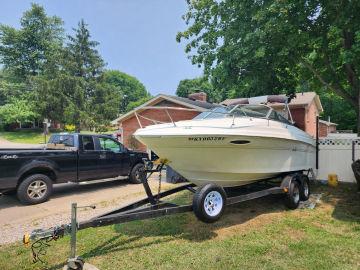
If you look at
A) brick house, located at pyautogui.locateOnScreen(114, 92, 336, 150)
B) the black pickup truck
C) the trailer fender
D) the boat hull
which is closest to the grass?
the trailer fender

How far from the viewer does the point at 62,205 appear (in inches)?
312

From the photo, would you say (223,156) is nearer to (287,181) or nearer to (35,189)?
(287,181)

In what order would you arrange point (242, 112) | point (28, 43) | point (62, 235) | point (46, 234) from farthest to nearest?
point (28, 43) < point (242, 112) < point (62, 235) < point (46, 234)

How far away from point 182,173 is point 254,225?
173 centimetres

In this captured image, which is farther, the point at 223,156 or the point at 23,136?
the point at 23,136

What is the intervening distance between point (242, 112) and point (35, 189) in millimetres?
5535

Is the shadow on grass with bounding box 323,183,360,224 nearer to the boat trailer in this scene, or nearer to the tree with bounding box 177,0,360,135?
the boat trailer

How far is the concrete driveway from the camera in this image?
6332mm

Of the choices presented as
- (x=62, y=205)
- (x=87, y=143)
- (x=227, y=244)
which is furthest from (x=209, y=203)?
(x=87, y=143)

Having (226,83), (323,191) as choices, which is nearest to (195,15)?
(226,83)

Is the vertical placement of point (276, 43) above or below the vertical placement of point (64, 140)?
above

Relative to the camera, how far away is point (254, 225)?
588cm

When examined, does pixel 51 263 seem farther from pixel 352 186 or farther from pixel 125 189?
pixel 352 186

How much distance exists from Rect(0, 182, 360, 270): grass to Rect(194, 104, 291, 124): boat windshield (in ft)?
6.90
